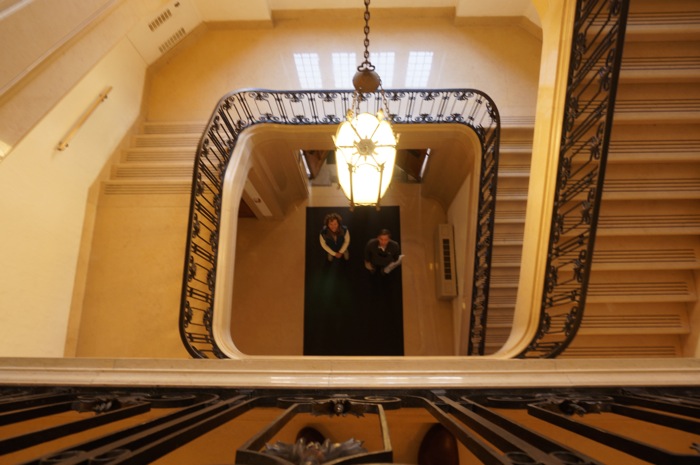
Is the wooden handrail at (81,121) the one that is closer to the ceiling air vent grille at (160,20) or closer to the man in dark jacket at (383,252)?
the ceiling air vent grille at (160,20)

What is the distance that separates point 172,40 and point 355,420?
8806mm

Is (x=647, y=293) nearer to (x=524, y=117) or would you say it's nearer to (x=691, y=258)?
(x=691, y=258)

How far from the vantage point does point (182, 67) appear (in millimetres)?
8445

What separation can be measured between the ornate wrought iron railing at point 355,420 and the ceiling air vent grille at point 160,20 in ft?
25.6

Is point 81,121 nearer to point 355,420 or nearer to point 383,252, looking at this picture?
point 383,252

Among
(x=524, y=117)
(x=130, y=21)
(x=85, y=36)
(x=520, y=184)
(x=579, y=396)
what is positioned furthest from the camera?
(x=524, y=117)

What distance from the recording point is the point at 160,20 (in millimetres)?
7754

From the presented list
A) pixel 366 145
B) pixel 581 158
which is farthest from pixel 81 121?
pixel 581 158

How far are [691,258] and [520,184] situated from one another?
103 inches

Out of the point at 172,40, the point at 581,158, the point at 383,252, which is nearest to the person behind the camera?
the point at 581,158

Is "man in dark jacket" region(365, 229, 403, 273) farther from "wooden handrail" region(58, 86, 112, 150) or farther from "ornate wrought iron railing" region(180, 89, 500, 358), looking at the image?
"wooden handrail" region(58, 86, 112, 150)

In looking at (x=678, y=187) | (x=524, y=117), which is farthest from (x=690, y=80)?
(x=524, y=117)

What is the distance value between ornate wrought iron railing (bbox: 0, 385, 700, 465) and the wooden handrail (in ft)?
15.5

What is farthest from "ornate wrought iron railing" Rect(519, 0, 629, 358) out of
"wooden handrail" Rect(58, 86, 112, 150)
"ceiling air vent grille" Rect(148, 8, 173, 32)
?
"ceiling air vent grille" Rect(148, 8, 173, 32)
